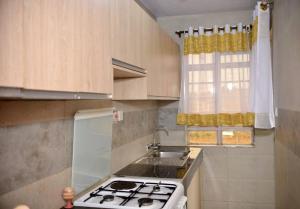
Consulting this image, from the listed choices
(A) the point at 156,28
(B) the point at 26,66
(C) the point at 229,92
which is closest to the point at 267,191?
(C) the point at 229,92

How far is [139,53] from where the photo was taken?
2.06 metres

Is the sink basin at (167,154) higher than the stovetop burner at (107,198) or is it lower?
higher

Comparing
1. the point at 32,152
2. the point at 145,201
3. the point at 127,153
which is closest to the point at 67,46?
the point at 32,152

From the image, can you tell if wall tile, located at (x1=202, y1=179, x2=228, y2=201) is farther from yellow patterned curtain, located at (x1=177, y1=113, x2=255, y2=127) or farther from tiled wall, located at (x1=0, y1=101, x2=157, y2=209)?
tiled wall, located at (x1=0, y1=101, x2=157, y2=209)

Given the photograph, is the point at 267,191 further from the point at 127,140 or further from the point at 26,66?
the point at 26,66

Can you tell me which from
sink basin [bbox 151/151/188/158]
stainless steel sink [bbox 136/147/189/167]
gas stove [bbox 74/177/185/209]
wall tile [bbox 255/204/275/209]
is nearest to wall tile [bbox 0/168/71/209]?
gas stove [bbox 74/177/185/209]

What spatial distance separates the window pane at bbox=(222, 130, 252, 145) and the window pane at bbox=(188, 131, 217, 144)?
129mm

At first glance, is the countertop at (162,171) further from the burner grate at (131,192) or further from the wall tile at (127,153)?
the burner grate at (131,192)

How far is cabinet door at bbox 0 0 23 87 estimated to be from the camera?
0.79 metres

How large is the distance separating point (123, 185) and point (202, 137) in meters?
2.04

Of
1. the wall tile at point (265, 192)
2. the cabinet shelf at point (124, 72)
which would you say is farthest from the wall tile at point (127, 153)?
the wall tile at point (265, 192)

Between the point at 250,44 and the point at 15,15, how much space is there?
3186 millimetres

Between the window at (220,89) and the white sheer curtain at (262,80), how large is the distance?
7.0 inches

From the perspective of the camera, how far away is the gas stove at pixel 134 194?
1.62 metres
